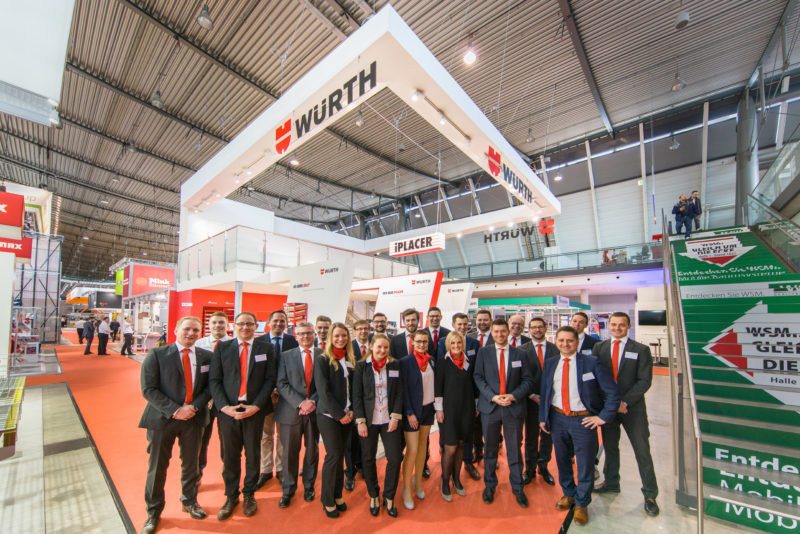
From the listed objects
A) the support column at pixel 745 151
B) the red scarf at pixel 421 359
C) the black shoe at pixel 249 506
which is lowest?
the black shoe at pixel 249 506

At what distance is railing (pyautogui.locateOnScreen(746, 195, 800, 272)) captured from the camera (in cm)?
488

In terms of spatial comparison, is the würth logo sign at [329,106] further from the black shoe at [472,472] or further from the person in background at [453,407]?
the black shoe at [472,472]

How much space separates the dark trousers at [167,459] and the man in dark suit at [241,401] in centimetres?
20

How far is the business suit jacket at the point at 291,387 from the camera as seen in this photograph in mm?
2807

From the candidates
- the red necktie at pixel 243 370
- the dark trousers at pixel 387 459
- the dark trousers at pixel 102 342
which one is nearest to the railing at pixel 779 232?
the dark trousers at pixel 387 459

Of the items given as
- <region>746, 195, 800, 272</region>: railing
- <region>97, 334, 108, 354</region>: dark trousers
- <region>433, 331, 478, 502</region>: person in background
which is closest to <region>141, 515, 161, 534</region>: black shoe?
<region>433, 331, 478, 502</region>: person in background

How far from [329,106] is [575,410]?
404 centimetres

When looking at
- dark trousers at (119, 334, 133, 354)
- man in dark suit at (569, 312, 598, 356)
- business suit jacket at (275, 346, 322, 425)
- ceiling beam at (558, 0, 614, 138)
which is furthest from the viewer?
dark trousers at (119, 334, 133, 354)

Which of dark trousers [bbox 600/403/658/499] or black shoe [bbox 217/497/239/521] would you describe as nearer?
black shoe [bbox 217/497/239/521]

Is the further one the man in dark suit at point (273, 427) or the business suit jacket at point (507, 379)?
the man in dark suit at point (273, 427)

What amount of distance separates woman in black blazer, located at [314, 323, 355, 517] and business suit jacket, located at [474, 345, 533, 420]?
1111mm

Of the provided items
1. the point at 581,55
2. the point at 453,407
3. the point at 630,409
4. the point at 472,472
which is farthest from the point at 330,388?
A: the point at 581,55

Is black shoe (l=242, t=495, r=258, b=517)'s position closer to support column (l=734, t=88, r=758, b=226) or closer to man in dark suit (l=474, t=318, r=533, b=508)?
man in dark suit (l=474, t=318, r=533, b=508)

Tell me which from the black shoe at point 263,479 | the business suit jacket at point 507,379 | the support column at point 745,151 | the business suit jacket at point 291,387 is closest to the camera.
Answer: the business suit jacket at point 291,387
